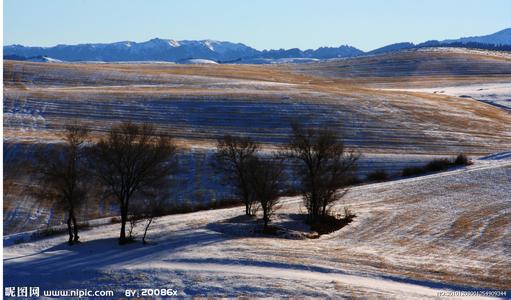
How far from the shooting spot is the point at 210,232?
39438 millimetres

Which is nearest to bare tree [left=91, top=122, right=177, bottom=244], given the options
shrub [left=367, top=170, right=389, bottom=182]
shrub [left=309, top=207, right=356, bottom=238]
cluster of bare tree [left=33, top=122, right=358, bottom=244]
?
cluster of bare tree [left=33, top=122, right=358, bottom=244]

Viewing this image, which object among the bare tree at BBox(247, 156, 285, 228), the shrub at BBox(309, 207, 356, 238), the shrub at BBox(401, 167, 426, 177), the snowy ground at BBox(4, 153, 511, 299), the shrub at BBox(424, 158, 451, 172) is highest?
the bare tree at BBox(247, 156, 285, 228)

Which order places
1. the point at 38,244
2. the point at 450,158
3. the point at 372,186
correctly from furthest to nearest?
the point at 450,158 → the point at 372,186 → the point at 38,244

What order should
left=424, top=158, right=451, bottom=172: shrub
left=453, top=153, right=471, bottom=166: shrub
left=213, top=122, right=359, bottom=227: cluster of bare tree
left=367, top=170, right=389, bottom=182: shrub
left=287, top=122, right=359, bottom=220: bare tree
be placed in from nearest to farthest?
left=213, top=122, right=359, bottom=227: cluster of bare tree < left=287, top=122, right=359, bottom=220: bare tree < left=367, top=170, right=389, bottom=182: shrub < left=424, top=158, right=451, bottom=172: shrub < left=453, top=153, right=471, bottom=166: shrub

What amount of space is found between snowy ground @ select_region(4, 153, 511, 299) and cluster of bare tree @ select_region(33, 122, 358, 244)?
6.41ft

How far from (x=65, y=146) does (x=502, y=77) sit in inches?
3906

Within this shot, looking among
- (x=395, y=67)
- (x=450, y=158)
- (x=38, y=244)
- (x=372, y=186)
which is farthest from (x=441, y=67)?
(x=38, y=244)

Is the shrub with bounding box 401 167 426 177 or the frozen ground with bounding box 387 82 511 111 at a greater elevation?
the frozen ground with bounding box 387 82 511 111

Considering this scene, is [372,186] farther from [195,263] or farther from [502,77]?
[502,77]

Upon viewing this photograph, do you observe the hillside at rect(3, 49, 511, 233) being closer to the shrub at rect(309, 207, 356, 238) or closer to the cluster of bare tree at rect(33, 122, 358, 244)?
the cluster of bare tree at rect(33, 122, 358, 244)

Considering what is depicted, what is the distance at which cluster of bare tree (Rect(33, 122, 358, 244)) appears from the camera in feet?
123

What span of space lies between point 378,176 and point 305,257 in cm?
2733

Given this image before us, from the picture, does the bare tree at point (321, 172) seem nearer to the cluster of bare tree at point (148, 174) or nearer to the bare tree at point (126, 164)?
the cluster of bare tree at point (148, 174)

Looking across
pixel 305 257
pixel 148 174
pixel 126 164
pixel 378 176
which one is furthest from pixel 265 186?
pixel 378 176
